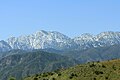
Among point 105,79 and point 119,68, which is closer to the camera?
point 105,79

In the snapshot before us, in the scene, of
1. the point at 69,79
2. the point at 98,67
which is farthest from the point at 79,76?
the point at 98,67

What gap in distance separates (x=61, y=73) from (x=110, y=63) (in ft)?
48.3

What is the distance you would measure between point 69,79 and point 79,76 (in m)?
2.75

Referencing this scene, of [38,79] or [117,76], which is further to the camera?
[38,79]

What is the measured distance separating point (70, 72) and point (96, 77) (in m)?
9.85

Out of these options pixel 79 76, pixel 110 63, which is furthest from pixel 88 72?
pixel 110 63

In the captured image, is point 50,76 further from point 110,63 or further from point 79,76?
point 110,63

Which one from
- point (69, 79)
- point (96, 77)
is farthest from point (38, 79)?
point (96, 77)

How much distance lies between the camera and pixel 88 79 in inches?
3396

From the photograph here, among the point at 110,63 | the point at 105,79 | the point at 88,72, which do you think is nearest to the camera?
the point at 105,79

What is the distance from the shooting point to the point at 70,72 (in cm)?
9506

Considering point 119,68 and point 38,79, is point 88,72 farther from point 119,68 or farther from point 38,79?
point 38,79

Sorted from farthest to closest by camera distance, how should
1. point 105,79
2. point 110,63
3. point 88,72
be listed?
1. point 110,63
2. point 88,72
3. point 105,79

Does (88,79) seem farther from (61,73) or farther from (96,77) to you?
(61,73)
